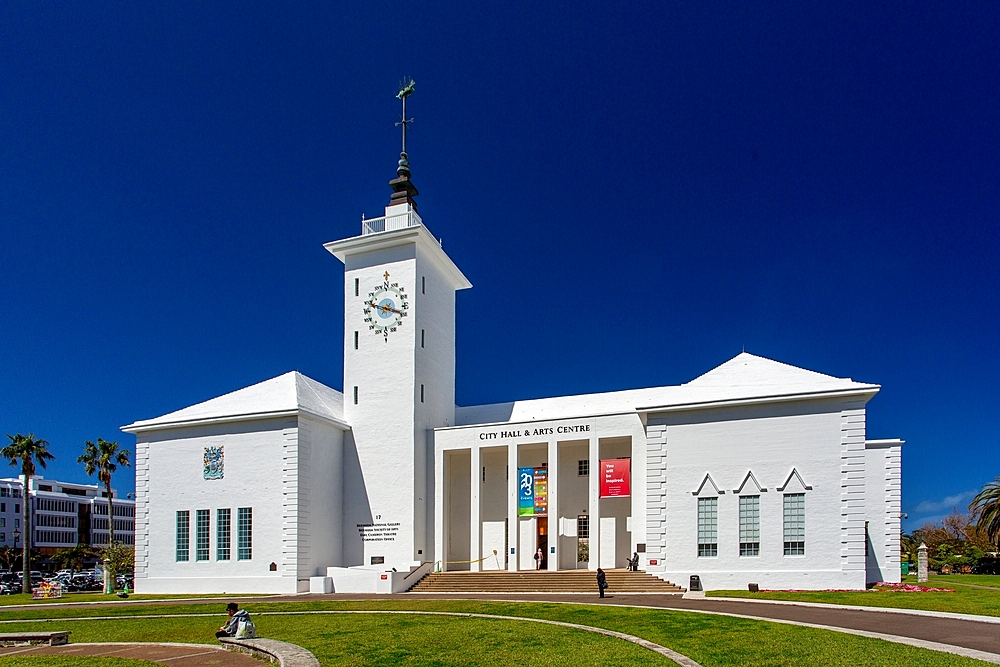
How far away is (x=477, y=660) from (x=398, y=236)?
2749 centimetres

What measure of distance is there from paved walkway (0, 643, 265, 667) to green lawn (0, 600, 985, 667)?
3.91ft

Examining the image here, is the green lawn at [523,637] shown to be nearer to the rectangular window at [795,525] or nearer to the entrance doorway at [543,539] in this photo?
the rectangular window at [795,525]

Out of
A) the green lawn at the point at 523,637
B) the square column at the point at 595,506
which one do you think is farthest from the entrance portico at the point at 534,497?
the green lawn at the point at 523,637

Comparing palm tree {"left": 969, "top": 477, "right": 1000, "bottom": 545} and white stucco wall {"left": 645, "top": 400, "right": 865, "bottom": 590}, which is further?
palm tree {"left": 969, "top": 477, "right": 1000, "bottom": 545}

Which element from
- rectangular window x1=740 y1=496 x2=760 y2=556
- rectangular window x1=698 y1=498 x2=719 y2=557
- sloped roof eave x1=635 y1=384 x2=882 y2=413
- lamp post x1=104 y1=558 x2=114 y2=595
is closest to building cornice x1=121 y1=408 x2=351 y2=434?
lamp post x1=104 y1=558 x2=114 y2=595

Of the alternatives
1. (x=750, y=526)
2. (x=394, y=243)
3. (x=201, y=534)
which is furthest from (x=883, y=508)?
(x=201, y=534)

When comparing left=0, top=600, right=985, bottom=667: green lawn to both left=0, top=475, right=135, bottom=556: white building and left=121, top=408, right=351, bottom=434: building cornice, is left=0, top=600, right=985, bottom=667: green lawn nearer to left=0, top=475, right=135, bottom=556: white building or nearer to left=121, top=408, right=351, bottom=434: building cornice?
left=121, top=408, right=351, bottom=434: building cornice

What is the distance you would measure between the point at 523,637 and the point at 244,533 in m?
22.2

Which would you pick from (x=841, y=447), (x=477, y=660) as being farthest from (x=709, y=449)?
(x=477, y=660)

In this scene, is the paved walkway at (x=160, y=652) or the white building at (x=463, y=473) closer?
the paved walkway at (x=160, y=652)

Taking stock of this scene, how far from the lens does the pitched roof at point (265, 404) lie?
3591 centimetres

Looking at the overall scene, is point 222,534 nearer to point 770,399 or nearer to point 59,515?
point 770,399

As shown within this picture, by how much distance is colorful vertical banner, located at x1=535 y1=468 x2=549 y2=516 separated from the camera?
35.8m

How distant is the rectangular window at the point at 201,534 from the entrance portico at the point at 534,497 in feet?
34.3
